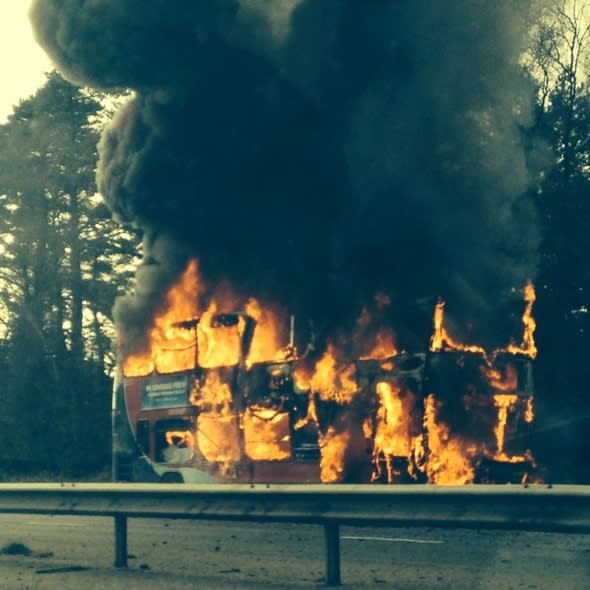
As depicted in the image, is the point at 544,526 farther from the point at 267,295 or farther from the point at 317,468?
the point at 267,295

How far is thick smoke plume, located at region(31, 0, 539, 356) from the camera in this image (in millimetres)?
→ 19953

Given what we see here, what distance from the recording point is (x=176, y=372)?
20.0m

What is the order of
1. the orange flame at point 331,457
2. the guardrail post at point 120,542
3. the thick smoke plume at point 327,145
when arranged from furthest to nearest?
the thick smoke plume at point 327,145, the orange flame at point 331,457, the guardrail post at point 120,542

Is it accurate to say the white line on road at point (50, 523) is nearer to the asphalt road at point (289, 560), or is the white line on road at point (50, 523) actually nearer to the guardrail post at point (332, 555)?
the asphalt road at point (289, 560)

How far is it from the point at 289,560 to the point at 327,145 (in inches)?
442

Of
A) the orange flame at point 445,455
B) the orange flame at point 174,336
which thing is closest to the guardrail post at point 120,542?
the orange flame at point 445,455

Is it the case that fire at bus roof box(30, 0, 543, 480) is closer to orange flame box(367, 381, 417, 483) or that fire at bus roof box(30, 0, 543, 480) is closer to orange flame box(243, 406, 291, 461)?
orange flame box(243, 406, 291, 461)

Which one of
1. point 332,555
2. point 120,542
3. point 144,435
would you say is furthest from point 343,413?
point 332,555

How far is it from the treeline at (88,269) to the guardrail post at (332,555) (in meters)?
11.7

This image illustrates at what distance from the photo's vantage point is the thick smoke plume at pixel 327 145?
20.0m

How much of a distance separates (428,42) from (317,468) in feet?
24.6

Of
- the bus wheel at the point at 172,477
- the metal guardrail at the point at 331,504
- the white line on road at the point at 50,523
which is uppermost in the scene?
the bus wheel at the point at 172,477

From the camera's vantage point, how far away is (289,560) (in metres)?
10.6

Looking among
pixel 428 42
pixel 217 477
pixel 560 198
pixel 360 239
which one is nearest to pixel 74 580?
pixel 217 477
